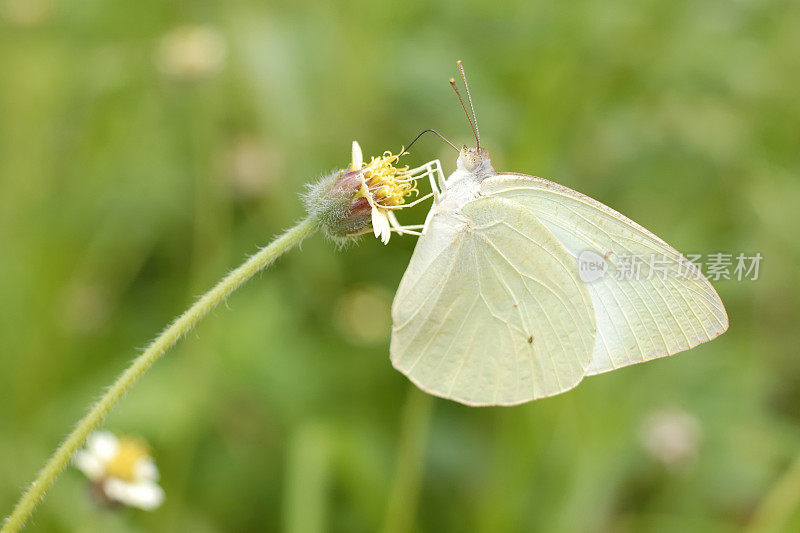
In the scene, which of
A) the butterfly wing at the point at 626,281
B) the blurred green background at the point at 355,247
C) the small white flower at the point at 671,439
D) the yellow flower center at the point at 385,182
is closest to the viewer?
the yellow flower center at the point at 385,182

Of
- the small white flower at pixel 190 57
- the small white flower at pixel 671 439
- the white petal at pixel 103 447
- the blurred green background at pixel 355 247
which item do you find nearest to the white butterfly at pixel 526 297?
the blurred green background at pixel 355 247

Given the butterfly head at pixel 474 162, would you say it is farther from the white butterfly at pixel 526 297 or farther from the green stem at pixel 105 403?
the green stem at pixel 105 403

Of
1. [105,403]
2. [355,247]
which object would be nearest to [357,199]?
[105,403]

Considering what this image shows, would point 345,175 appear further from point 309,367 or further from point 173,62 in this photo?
point 173,62

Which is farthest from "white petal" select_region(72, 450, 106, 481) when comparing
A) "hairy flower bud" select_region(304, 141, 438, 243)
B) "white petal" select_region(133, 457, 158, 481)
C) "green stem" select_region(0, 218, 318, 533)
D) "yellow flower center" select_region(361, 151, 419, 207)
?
"yellow flower center" select_region(361, 151, 419, 207)

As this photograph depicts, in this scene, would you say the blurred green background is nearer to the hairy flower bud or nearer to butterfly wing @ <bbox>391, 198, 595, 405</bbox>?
butterfly wing @ <bbox>391, 198, 595, 405</bbox>

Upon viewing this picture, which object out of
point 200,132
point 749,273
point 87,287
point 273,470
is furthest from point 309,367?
point 749,273

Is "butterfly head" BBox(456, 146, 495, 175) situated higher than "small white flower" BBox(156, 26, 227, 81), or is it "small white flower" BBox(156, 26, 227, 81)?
"small white flower" BBox(156, 26, 227, 81)
